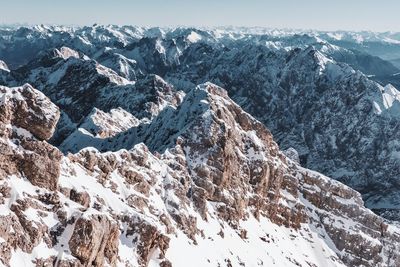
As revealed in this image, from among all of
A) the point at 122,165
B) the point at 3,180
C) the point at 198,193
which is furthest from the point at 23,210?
the point at 198,193

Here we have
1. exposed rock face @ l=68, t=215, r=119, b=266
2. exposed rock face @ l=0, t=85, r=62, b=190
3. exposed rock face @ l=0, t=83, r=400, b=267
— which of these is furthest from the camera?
exposed rock face @ l=0, t=85, r=62, b=190

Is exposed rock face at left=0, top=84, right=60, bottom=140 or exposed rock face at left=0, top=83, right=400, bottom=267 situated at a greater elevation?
exposed rock face at left=0, top=84, right=60, bottom=140

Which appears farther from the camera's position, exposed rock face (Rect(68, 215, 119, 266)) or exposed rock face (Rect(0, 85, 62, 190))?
exposed rock face (Rect(0, 85, 62, 190))

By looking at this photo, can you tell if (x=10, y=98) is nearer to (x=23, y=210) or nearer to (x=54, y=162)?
(x=54, y=162)

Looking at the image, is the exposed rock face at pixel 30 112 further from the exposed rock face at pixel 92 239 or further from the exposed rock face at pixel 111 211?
the exposed rock face at pixel 92 239

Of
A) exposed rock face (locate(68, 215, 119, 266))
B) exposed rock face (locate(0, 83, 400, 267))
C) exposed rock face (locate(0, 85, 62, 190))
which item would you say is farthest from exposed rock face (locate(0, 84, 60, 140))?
exposed rock face (locate(68, 215, 119, 266))

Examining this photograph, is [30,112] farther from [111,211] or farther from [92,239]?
[92,239]

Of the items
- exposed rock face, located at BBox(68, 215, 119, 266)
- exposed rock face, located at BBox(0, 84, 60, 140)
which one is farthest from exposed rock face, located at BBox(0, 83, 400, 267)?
exposed rock face, located at BBox(0, 84, 60, 140)

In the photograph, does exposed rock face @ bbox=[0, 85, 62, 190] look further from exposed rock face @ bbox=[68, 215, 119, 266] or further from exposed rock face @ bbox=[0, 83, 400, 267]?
exposed rock face @ bbox=[68, 215, 119, 266]

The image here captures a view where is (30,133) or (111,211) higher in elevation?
(30,133)

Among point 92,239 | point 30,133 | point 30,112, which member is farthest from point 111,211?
point 30,112

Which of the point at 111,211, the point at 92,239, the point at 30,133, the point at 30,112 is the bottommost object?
the point at 111,211

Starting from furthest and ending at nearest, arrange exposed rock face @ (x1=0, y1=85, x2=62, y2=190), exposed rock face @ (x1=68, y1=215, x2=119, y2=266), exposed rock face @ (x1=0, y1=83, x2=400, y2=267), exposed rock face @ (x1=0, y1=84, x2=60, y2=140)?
exposed rock face @ (x1=0, y1=84, x2=60, y2=140), exposed rock face @ (x1=0, y1=85, x2=62, y2=190), exposed rock face @ (x1=68, y1=215, x2=119, y2=266), exposed rock face @ (x1=0, y1=83, x2=400, y2=267)

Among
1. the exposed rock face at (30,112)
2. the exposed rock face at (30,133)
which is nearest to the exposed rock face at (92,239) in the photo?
the exposed rock face at (30,133)
